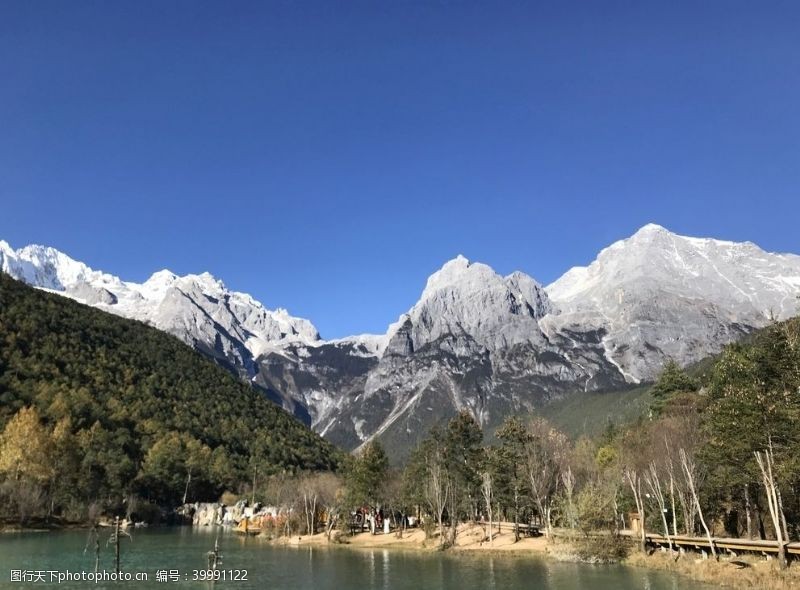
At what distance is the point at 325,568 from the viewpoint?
6303 centimetres

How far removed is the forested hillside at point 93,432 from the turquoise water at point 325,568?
1581 inches

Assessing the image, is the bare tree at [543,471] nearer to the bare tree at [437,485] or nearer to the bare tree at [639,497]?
the bare tree at [639,497]

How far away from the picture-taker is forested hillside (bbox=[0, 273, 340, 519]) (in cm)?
12450

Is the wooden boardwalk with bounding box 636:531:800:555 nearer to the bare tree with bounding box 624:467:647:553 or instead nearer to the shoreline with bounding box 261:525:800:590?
the shoreline with bounding box 261:525:800:590

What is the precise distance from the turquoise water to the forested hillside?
40.2 m

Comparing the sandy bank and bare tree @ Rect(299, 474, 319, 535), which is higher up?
bare tree @ Rect(299, 474, 319, 535)

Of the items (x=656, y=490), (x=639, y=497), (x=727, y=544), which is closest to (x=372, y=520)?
(x=639, y=497)

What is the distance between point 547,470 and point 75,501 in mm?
90873

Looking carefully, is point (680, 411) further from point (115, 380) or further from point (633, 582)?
point (115, 380)

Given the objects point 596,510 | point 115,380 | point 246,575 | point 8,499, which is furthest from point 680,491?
point 115,380

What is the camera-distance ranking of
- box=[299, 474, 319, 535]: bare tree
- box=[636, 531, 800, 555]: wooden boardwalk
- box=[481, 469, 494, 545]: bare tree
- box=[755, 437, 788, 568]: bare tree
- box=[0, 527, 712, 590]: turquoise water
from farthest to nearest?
box=[299, 474, 319, 535]: bare tree → box=[481, 469, 494, 545]: bare tree → box=[0, 527, 712, 590]: turquoise water → box=[636, 531, 800, 555]: wooden boardwalk → box=[755, 437, 788, 568]: bare tree

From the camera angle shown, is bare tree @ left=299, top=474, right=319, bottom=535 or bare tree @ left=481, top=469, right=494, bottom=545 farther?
bare tree @ left=299, top=474, right=319, bottom=535

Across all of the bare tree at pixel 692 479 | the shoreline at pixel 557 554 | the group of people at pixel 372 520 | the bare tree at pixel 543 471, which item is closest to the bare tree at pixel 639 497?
the shoreline at pixel 557 554

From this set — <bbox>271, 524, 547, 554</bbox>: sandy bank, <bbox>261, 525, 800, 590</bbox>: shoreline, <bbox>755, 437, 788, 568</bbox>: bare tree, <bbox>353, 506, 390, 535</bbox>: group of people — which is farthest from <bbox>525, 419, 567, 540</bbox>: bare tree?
<bbox>755, 437, 788, 568</bbox>: bare tree
